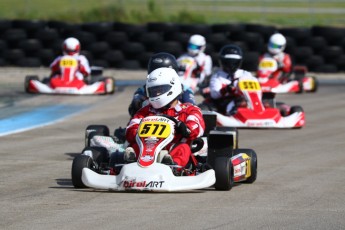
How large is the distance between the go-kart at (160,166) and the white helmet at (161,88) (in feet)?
1.02

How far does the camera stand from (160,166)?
8.78 metres

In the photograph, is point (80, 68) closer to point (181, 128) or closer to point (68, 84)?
point (68, 84)

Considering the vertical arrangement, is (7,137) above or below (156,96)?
below

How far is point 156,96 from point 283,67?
1224cm

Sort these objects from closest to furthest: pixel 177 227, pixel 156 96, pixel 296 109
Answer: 1. pixel 177 227
2. pixel 156 96
3. pixel 296 109

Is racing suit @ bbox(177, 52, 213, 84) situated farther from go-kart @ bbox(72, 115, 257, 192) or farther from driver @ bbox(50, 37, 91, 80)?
go-kart @ bbox(72, 115, 257, 192)

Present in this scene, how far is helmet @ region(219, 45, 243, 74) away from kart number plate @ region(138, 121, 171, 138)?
21.8ft

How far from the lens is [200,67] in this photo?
21000mm

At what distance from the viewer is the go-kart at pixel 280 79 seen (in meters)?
21.3

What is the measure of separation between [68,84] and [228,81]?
519cm

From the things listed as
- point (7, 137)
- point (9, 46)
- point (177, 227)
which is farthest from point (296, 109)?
point (9, 46)

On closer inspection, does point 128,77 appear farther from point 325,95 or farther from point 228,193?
point 228,193

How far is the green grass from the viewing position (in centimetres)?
3073

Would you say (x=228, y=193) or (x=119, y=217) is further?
(x=228, y=193)
